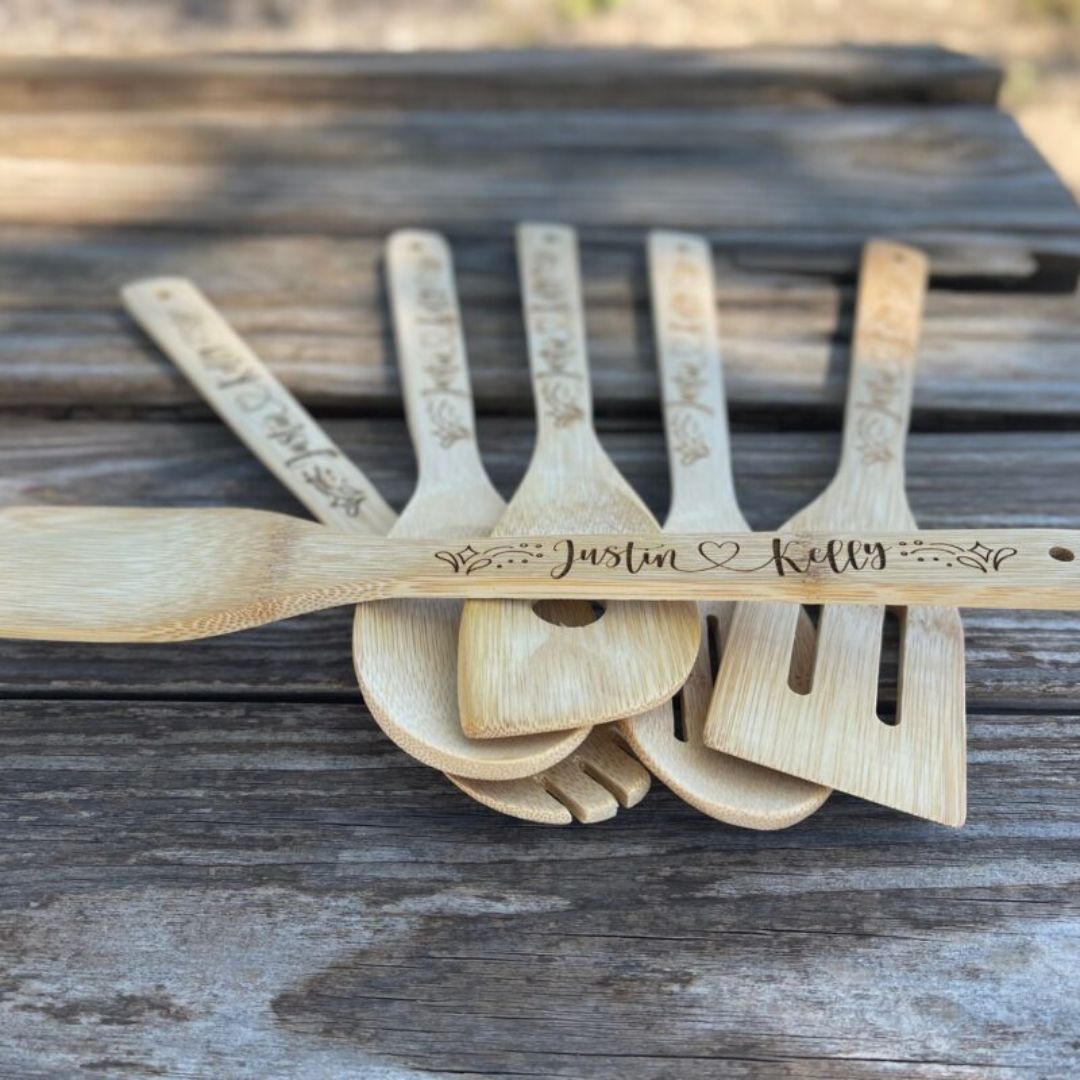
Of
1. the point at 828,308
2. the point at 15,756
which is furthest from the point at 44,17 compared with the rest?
the point at 15,756

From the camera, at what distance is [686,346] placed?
3.16ft


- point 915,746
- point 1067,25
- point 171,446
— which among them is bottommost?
point 915,746

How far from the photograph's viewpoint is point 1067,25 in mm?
3102

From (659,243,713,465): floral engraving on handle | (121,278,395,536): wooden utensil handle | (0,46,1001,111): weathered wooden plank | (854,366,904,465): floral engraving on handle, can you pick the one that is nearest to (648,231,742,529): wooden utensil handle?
(659,243,713,465): floral engraving on handle

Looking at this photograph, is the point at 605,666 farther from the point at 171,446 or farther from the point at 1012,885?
the point at 171,446

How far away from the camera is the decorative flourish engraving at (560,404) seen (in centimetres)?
86

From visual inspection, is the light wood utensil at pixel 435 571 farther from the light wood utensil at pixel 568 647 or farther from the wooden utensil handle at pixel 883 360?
the wooden utensil handle at pixel 883 360

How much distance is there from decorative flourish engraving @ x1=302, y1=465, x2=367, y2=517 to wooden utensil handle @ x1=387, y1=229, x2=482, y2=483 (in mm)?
50

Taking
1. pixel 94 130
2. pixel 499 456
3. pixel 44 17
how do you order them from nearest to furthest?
pixel 499 456, pixel 94 130, pixel 44 17

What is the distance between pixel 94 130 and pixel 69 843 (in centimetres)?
95

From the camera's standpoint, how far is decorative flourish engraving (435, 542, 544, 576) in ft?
2.13

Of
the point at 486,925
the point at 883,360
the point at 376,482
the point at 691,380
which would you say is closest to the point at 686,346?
the point at 691,380

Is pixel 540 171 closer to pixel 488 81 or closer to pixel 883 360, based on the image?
pixel 488 81

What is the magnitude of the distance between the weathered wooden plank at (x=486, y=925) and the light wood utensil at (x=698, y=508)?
31 millimetres
